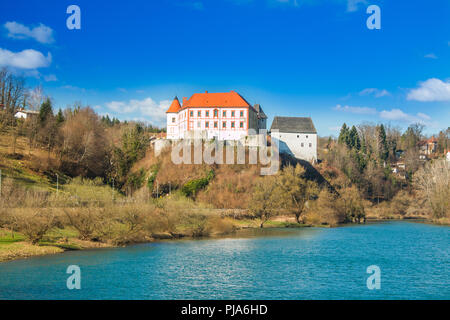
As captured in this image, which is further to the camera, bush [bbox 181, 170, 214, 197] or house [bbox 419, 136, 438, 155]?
house [bbox 419, 136, 438, 155]

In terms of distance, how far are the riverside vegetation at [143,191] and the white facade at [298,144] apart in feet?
11.8

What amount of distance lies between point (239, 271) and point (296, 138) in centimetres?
5967

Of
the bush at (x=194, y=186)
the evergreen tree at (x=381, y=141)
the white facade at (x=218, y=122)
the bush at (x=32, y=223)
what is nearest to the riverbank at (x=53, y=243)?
the bush at (x=32, y=223)

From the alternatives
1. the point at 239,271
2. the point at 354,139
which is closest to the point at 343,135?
the point at 354,139

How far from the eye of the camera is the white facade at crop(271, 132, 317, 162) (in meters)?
84.2

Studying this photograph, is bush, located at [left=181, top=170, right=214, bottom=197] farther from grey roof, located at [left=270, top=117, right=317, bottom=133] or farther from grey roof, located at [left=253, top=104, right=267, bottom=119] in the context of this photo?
grey roof, located at [left=253, top=104, right=267, bottom=119]

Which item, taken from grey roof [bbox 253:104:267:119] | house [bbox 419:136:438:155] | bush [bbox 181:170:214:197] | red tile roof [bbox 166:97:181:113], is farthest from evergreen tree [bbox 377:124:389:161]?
bush [bbox 181:170:214:197]

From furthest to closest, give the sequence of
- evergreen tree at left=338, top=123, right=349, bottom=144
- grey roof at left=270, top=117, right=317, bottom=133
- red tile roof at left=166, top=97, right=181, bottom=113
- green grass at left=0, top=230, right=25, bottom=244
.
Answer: evergreen tree at left=338, top=123, right=349, bottom=144, grey roof at left=270, top=117, right=317, bottom=133, red tile roof at left=166, top=97, right=181, bottom=113, green grass at left=0, top=230, right=25, bottom=244

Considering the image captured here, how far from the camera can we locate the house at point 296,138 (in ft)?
277

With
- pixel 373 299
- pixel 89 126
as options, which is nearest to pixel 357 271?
pixel 373 299

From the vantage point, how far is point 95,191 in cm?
4650

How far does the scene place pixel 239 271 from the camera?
1107 inches

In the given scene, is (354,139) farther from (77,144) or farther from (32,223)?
(32,223)
